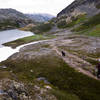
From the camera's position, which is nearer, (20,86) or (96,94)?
(20,86)

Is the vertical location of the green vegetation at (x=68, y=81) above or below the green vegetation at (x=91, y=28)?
below

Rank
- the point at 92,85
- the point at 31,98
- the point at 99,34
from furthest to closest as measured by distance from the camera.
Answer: the point at 99,34, the point at 92,85, the point at 31,98

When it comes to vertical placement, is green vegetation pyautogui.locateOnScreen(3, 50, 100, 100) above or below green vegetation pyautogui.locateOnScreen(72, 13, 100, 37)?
below

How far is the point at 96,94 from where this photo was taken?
27359 mm

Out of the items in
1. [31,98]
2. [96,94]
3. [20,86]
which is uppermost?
[20,86]

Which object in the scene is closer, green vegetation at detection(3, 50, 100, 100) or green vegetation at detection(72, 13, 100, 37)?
green vegetation at detection(3, 50, 100, 100)

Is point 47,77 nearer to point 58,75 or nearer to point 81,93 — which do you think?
point 58,75

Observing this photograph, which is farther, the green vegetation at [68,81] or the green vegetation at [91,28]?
the green vegetation at [91,28]

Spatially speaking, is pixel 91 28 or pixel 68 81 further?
pixel 91 28

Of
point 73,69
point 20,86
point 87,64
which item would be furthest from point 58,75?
point 20,86

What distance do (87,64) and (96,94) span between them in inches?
711

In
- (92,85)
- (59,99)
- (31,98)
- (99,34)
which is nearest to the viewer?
(31,98)

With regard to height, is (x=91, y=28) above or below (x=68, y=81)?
above

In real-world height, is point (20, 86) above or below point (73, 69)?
above
